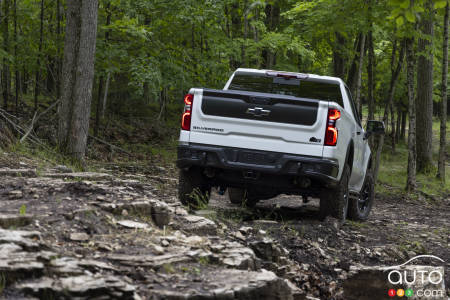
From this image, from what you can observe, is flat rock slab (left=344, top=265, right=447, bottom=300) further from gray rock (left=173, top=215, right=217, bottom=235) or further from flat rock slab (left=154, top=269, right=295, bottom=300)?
gray rock (left=173, top=215, right=217, bottom=235)

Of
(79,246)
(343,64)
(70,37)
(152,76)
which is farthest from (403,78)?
(79,246)

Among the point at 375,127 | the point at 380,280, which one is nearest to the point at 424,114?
the point at 375,127

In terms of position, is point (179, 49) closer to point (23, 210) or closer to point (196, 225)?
point (196, 225)

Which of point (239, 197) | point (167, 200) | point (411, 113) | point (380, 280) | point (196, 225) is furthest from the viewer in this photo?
point (411, 113)

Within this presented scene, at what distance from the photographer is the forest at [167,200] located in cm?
479

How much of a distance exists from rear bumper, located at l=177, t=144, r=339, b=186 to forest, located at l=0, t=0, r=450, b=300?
26.0 inches

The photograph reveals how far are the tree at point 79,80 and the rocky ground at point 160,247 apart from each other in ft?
9.50

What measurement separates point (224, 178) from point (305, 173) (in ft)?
3.81

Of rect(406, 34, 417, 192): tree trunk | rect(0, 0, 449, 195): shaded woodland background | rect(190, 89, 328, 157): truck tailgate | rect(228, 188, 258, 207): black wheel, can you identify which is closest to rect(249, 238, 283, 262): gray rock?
rect(190, 89, 328, 157): truck tailgate

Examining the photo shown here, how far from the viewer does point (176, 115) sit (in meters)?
28.5

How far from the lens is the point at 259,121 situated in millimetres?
7680

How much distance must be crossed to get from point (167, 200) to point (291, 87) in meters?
2.55

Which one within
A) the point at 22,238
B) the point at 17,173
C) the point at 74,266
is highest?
the point at 17,173

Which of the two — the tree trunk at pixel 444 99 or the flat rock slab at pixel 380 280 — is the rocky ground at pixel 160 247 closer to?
the flat rock slab at pixel 380 280
